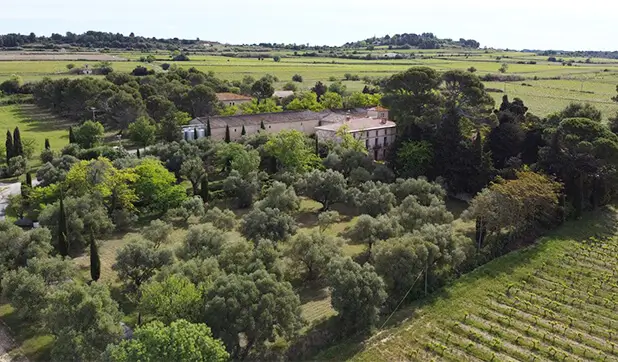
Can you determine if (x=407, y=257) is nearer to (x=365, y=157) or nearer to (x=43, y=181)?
(x=365, y=157)

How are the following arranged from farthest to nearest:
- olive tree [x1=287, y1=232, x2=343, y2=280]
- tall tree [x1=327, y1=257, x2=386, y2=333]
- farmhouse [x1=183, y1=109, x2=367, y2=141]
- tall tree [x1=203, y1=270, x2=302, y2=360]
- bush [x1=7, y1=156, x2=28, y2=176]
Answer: farmhouse [x1=183, y1=109, x2=367, y2=141]
bush [x1=7, y1=156, x2=28, y2=176]
olive tree [x1=287, y1=232, x2=343, y2=280]
tall tree [x1=327, y1=257, x2=386, y2=333]
tall tree [x1=203, y1=270, x2=302, y2=360]

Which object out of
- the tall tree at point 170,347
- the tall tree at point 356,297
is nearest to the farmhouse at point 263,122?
the tall tree at point 356,297

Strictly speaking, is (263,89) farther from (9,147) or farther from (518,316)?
(518,316)

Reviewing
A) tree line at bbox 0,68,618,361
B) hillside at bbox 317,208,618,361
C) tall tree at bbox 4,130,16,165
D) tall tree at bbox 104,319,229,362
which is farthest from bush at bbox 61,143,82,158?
hillside at bbox 317,208,618,361

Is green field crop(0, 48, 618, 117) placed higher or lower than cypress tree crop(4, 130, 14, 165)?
higher

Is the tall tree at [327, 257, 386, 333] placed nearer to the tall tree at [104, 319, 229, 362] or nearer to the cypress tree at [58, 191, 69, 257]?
the tall tree at [104, 319, 229, 362]

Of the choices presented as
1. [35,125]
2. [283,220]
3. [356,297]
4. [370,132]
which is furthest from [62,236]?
[35,125]
